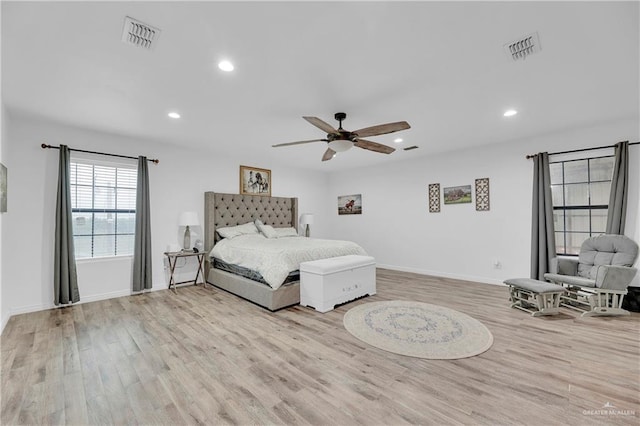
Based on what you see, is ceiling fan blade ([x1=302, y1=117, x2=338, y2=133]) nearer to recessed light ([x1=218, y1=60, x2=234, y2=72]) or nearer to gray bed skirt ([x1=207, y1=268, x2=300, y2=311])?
recessed light ([x1=218, y1=60, x2=234, y2=72])

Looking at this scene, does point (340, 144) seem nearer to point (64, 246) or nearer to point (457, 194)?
point (457, 194)

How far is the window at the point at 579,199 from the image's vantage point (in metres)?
4.16

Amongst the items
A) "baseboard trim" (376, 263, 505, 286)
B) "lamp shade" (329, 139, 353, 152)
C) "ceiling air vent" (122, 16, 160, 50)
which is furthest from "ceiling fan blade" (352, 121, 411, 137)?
"baseboard trim" (376, 263, 505, 286)

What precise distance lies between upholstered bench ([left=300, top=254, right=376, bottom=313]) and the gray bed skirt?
→ 0.42ft

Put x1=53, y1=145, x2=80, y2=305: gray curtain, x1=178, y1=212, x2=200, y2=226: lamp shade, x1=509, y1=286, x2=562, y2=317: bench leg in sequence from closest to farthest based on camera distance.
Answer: x1=509, y1=286, x2=562, y2=317: bench leg, x1=53, y1=145, x2=80, y2=305: gray curtain, x1=178, y1=212, x2=200, y2=226: lamp shade

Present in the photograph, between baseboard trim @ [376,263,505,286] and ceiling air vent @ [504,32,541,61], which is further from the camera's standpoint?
baseboard trim @ [376,263,505,286]

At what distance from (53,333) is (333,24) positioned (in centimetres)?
407

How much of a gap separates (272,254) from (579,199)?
493 centimetres

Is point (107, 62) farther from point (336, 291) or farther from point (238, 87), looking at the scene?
point (336, 291)

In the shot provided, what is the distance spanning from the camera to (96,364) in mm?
2303

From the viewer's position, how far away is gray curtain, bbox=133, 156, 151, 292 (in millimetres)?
4352

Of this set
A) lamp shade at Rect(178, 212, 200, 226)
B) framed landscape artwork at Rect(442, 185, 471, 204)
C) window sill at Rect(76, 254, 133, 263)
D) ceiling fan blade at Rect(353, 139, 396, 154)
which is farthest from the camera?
framed landscape artwork at Rect(442, 185, 471, 204)

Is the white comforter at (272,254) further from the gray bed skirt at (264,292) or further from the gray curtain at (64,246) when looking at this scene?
the gray curtain at (64,246)

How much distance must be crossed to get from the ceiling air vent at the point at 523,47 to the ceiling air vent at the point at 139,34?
2647 millimetres
